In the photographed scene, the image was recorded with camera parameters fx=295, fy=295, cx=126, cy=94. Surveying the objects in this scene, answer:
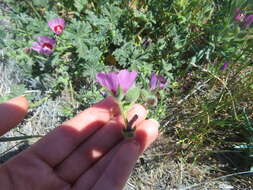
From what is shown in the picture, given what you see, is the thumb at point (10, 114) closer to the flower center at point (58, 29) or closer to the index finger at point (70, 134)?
the index finger at point (70, 134)

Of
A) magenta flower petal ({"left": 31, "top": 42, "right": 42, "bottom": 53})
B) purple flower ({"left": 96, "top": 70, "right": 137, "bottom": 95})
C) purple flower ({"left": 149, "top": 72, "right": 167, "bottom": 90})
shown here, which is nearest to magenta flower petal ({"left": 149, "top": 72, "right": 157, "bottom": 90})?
purple flower ({"left": 149, "top": 72, "right": 167, "bottom": 90})

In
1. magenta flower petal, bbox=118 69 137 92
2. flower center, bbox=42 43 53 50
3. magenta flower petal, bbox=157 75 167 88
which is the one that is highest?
flower center, bbox=42 43 53 50

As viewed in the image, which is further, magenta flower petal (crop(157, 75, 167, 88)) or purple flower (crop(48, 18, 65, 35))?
purple flower (crop(48, 18, 65, 35))

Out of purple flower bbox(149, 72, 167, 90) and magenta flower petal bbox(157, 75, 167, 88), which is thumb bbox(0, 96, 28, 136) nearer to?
purple flower bbox(149, 72, 167, 90)

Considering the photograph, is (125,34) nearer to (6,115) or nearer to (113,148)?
(113,148)

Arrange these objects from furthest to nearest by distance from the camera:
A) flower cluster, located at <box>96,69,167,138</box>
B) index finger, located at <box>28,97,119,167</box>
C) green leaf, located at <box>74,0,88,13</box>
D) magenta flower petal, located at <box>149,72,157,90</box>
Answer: green leaf, located at <box>74,0,88,13</box> < magenta flower petal, located at <box>149,72,157,90</box> < index finger, located at <box>28,97,119,167</box> < flower cluster, located at <box>96,69,167,138</box>

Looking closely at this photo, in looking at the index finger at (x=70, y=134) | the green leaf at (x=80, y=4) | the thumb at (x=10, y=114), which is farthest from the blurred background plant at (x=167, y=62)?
the thumb at (x=10, y=114)

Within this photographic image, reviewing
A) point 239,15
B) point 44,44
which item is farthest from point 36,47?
point 239,15
